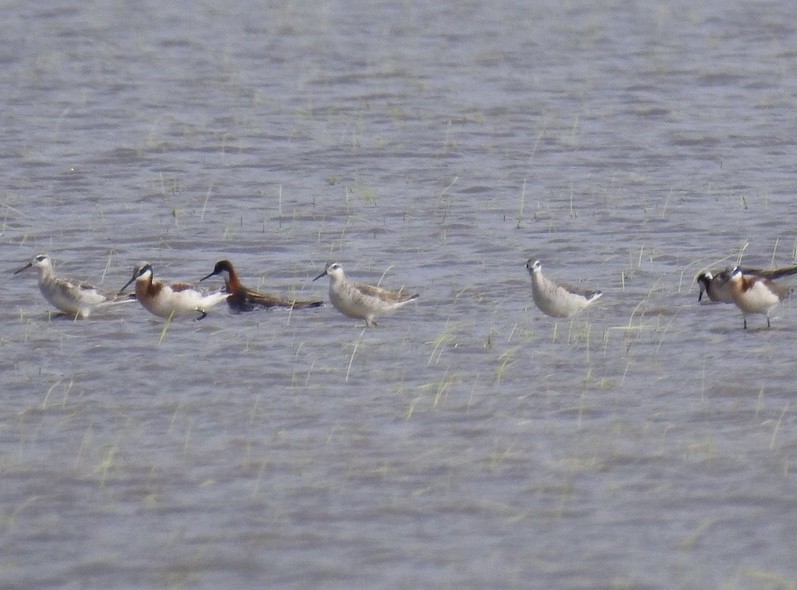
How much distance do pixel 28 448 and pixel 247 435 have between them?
1.51 metres

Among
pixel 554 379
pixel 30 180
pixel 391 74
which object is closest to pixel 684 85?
pixel 391 74

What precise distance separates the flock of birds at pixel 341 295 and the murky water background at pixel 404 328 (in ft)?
0.72

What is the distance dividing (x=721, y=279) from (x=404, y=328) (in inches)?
114

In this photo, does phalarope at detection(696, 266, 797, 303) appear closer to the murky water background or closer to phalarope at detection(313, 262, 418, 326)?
the murky water background

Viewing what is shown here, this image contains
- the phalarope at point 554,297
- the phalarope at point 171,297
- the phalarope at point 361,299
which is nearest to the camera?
the phalarope at point 554,297

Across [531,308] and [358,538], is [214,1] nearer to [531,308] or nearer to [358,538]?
[531,308]

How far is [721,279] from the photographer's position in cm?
1608

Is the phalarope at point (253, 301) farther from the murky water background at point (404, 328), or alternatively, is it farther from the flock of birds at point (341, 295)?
the murky water background at point (404, 328)

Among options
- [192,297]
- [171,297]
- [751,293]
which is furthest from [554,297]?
[171,297]

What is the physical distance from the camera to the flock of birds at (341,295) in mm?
15727

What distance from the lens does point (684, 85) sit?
30562mm

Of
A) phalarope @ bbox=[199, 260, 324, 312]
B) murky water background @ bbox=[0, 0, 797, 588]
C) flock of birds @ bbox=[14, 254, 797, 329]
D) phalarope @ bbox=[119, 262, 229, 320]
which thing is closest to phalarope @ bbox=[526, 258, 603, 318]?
flock of birds @ bbox=[14, 254, 797, 329]

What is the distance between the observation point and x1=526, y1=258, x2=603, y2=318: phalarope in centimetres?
1570

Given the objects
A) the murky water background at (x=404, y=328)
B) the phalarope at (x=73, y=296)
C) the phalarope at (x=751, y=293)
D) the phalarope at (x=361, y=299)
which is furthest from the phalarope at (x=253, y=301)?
the phalarope at (x=751, y=293)
